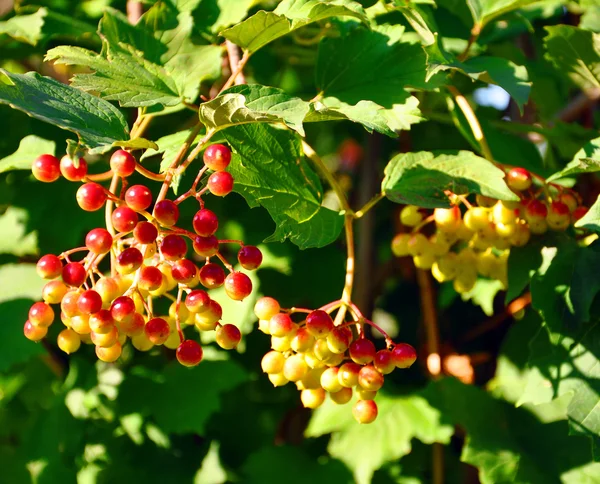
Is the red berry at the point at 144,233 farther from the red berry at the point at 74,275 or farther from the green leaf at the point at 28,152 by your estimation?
the green leaf at the point at 28,152

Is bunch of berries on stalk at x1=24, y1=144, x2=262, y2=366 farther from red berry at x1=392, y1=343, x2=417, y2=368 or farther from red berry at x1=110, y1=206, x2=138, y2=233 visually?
red berry at x1=392, y1=343, x2=417, y2=368

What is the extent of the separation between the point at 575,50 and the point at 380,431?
67 centimetres

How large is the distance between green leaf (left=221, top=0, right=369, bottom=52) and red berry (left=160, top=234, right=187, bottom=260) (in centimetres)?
30

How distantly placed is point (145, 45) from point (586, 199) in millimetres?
822

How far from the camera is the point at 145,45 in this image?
3.06 feet

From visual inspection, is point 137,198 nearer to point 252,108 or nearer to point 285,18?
point 252,108

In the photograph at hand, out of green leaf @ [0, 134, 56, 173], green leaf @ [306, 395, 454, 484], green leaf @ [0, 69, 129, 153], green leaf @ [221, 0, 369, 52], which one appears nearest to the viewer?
green leaf @ [0, 69, 129, 153]

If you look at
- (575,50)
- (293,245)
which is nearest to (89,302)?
(293,245)

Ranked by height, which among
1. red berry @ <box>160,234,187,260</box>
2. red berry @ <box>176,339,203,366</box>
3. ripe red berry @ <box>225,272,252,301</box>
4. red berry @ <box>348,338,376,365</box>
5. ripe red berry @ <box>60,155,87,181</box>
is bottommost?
red berry @ <box>176,339,203,366</box>

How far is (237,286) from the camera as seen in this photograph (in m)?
0.72

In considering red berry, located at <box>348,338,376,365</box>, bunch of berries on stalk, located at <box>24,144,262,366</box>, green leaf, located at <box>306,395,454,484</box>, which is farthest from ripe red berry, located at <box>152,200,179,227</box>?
green leaf, located at <box>306,395,454,484</box>

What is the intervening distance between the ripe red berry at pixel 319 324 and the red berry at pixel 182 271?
14 cm

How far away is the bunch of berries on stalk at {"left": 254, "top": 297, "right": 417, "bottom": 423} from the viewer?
739 millimetres

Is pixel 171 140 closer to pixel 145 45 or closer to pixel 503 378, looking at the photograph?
pixel 145 45
